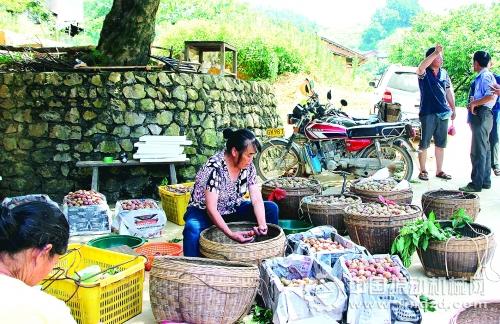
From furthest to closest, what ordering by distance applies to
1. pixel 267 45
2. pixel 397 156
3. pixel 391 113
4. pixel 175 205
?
pixel 267 45, pixel 391 113, pixel 397 156, pixel 175 205

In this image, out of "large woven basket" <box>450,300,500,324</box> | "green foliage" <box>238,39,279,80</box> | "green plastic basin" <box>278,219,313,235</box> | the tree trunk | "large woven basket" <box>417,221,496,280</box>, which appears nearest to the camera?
"large woven basket" <box>450,300,500,324</box>

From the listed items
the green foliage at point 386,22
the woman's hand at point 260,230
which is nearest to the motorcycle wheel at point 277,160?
the woman's hand at point 260,230

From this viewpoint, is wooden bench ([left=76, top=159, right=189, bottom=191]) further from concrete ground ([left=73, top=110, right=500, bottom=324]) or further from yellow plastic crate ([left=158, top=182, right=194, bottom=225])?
concrete ground ([left=73, top=110, right=500, bottom=324])

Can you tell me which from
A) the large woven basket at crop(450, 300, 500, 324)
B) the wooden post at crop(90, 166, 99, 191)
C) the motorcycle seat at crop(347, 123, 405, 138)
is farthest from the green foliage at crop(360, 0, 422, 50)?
the large woven basket at crop(450, 300, 500, 324)

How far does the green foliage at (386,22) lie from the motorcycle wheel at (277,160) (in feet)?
219

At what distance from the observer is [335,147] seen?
7.81 m

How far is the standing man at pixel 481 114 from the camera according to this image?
22.3 ft

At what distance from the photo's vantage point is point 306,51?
16469 mm

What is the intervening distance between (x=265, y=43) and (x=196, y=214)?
11.6m

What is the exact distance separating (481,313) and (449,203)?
2.24 meters

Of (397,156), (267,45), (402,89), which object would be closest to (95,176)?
(397,156)

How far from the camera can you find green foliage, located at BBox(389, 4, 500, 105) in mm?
21359

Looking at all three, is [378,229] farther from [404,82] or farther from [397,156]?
[404,82]

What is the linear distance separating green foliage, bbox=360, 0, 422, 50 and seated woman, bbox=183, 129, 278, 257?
70.2 meters
